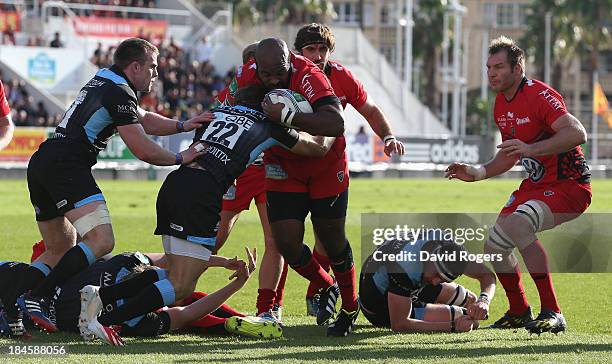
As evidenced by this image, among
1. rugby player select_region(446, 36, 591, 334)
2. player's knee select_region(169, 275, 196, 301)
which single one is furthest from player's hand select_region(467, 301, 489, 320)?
player's knee select_region(169, 275, 196, 301)

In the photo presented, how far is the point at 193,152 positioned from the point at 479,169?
7.82 feet

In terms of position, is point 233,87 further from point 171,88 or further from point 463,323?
point 171,88

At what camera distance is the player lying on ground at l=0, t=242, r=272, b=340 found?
334 inches

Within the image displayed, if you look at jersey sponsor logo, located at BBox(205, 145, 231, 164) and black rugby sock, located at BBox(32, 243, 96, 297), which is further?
black rugby sock, located at BBox(32, 243, 96, 297)

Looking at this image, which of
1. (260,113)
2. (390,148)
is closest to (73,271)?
(260,113)

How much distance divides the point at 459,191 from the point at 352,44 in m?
16.8

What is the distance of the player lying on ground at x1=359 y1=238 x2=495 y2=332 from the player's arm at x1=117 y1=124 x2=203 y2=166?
180 cm

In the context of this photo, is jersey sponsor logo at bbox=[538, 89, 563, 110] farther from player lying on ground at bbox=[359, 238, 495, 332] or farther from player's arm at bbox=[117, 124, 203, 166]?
player's arm at bbox=[117, 124, 203, 166]

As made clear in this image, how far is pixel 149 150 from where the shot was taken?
8297 millimetres

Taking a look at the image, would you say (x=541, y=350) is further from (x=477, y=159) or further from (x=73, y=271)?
(x=477, y=159)

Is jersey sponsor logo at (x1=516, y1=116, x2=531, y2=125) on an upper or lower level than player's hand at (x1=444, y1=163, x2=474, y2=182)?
upper

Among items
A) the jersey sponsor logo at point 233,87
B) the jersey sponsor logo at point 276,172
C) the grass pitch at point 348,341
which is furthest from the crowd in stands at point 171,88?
the jersey sponsor logo at point 276,172

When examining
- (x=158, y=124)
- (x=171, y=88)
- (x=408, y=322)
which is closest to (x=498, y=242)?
(x=408, y=322)

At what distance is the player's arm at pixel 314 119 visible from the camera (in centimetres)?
812
